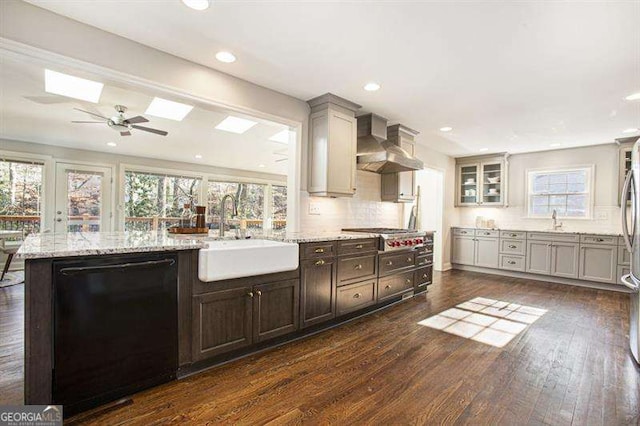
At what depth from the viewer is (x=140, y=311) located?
1.90m

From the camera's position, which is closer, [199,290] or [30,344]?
[30,344]

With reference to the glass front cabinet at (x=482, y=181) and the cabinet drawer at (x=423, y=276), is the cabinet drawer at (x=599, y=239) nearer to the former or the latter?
the glass front cabinet at (x=482, y=181)

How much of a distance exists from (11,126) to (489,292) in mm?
7759

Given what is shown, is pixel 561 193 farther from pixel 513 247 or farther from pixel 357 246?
pixel 357 246

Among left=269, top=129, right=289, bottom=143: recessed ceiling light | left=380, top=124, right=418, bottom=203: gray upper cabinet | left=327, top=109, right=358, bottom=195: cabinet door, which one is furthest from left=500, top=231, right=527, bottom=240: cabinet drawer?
left=269, top=129, right=289, bottom=143: recessed ceiling light

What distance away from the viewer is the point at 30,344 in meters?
1.54

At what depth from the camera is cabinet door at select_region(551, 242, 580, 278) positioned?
16.7 ft

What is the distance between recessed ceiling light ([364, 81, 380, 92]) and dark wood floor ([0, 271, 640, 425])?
2459 mm

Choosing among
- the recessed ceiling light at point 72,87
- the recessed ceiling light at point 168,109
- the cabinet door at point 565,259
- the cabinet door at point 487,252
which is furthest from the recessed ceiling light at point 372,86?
the cabinet door at point 565,259

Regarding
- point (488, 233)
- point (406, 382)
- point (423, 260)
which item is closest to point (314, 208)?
point (423, 260)

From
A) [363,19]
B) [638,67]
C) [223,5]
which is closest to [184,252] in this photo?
[223,5]

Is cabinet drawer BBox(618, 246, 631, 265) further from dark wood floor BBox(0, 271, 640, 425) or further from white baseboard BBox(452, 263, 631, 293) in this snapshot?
dark wood floor BBox(0, 271, 640, 425)

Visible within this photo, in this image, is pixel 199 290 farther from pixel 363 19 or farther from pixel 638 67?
pixel 638 67

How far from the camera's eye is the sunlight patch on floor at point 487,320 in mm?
2961
